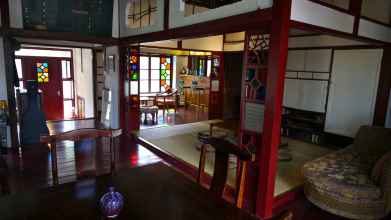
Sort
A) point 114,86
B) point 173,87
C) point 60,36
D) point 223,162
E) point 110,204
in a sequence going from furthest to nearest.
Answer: point 173,87 < point 114,86 < point 60,36 < point 223,162 < point 110,204

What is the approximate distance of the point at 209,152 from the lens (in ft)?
14.4

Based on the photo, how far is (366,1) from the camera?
12.6 feet

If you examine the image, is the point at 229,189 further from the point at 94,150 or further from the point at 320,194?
the point at 94,150

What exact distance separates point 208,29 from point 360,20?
1966 mm

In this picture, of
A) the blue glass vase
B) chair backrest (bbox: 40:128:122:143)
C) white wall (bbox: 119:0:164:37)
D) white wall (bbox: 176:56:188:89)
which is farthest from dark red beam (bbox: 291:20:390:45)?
white wall (bbox: 176:56:188:89)

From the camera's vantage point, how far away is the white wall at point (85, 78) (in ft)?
23.0

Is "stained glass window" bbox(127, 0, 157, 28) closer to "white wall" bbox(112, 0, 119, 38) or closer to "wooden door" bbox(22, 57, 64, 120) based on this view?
"white wall" bbox(112, 0, 119, 38)

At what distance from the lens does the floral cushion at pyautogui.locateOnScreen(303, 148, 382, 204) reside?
8.43ft


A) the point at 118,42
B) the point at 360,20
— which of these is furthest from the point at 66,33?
the point at 360,20

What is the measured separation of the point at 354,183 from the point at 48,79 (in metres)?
8.10

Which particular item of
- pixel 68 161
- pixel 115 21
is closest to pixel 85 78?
pixel 115 21

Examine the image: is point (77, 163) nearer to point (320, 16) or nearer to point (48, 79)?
point (320, 16)

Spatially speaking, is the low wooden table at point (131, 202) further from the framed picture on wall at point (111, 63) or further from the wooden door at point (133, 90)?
the framed picture on wall at point (111, 63)

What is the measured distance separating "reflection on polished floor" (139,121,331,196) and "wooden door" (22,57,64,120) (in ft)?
12.8
